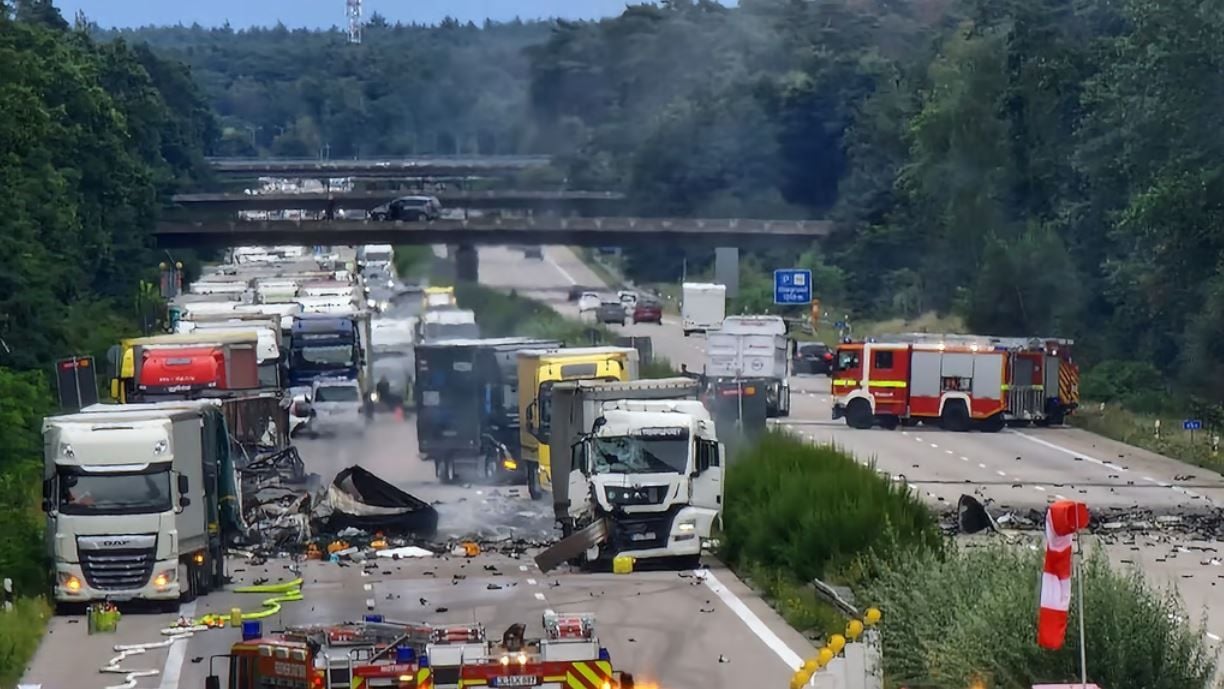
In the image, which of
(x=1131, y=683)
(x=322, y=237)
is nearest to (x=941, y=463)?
(x=1131, y=683)

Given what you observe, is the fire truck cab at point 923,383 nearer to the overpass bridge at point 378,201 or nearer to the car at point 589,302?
the car at point 589,302

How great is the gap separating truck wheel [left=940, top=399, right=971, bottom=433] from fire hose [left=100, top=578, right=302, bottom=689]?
3136 cm

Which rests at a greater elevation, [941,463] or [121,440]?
[121,440]

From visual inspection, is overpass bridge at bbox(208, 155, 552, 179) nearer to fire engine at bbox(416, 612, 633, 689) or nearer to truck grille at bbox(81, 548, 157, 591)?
truck grille at bbox(81, 548, 157, 591)

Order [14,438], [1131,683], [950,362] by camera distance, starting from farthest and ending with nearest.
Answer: [950,362] < [14,438] < [1131,683]

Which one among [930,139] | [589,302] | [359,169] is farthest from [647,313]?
[359,169]

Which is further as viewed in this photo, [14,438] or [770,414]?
[770,414]

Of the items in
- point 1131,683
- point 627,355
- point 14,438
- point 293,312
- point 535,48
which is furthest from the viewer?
point 535,48

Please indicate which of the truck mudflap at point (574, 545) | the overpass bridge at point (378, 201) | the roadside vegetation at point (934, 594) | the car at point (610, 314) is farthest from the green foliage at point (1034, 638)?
the overpass bridge at point (378, 201)

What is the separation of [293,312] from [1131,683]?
4771cm

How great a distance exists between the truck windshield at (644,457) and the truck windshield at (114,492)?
6.74 meters

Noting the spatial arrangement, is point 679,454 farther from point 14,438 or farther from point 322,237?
point 322,237

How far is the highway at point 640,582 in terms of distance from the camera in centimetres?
2536

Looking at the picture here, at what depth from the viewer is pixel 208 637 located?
27.3 meters
